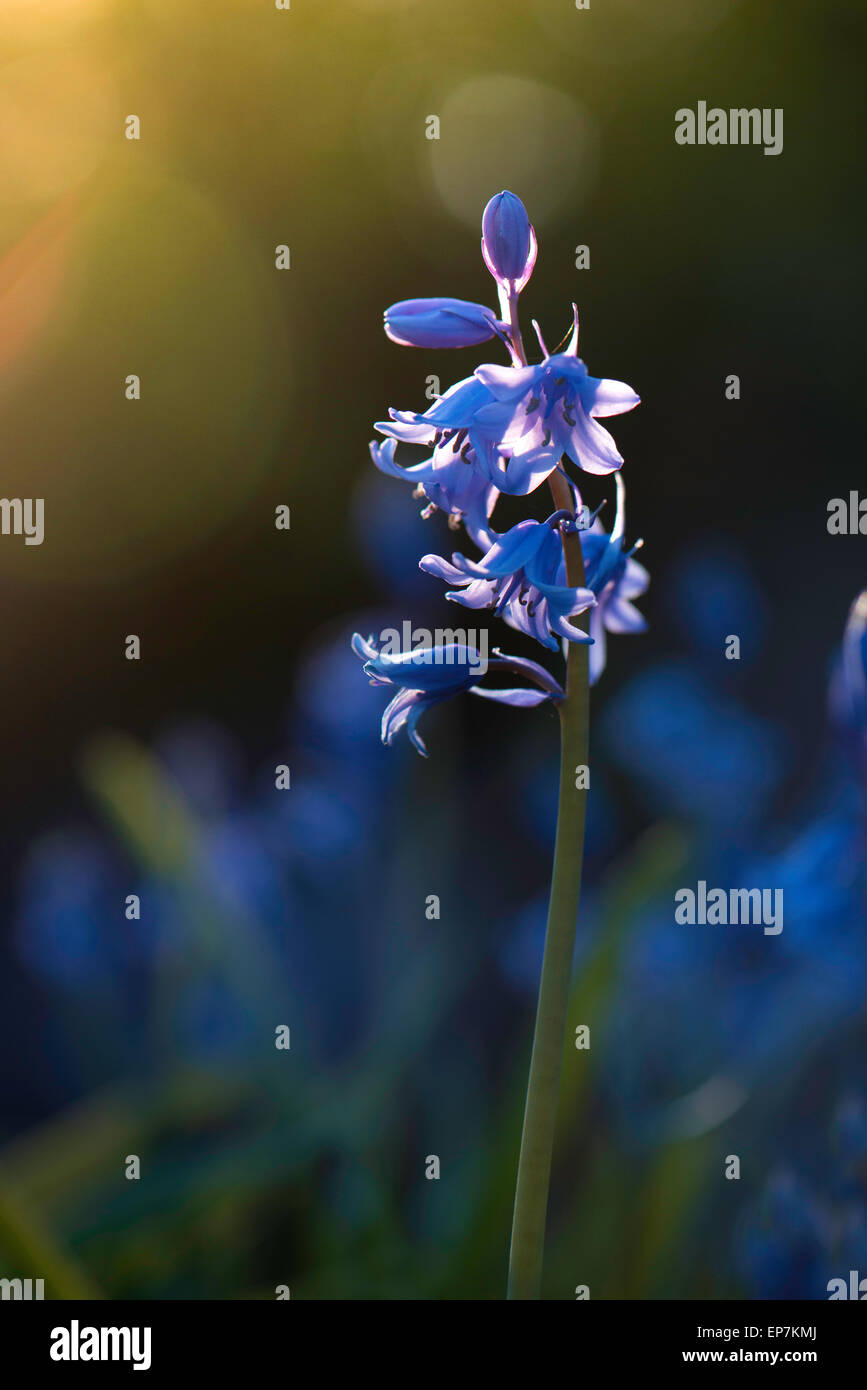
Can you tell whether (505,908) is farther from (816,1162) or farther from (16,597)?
(16,597)

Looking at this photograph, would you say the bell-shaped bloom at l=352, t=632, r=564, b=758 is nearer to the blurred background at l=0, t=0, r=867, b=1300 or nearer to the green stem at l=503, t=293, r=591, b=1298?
the green stem at l=503, t=293, r=591, b=1298


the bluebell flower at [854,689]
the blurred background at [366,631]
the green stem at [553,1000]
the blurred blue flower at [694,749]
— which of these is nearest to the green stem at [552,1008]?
the green stem at [553,1000]

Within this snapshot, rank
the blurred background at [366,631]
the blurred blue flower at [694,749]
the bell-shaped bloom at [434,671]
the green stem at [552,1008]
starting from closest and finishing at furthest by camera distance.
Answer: the green stem at [552,1008] < the bell-shaped bloom at [434,671] < the blurred background at [366,631] < the blurred blue flower at [694,749]

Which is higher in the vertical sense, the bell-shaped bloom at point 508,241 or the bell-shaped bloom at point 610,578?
the bell-shaped bloom at point 508,241

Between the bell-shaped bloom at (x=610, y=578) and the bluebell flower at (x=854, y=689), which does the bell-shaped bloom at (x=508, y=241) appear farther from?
the bluebell flower at (x=854, y=689)

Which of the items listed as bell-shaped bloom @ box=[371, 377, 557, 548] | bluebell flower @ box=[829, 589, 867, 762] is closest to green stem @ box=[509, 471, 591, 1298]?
bell-shaped bloom @ box=[371, 377, 557, 548]
